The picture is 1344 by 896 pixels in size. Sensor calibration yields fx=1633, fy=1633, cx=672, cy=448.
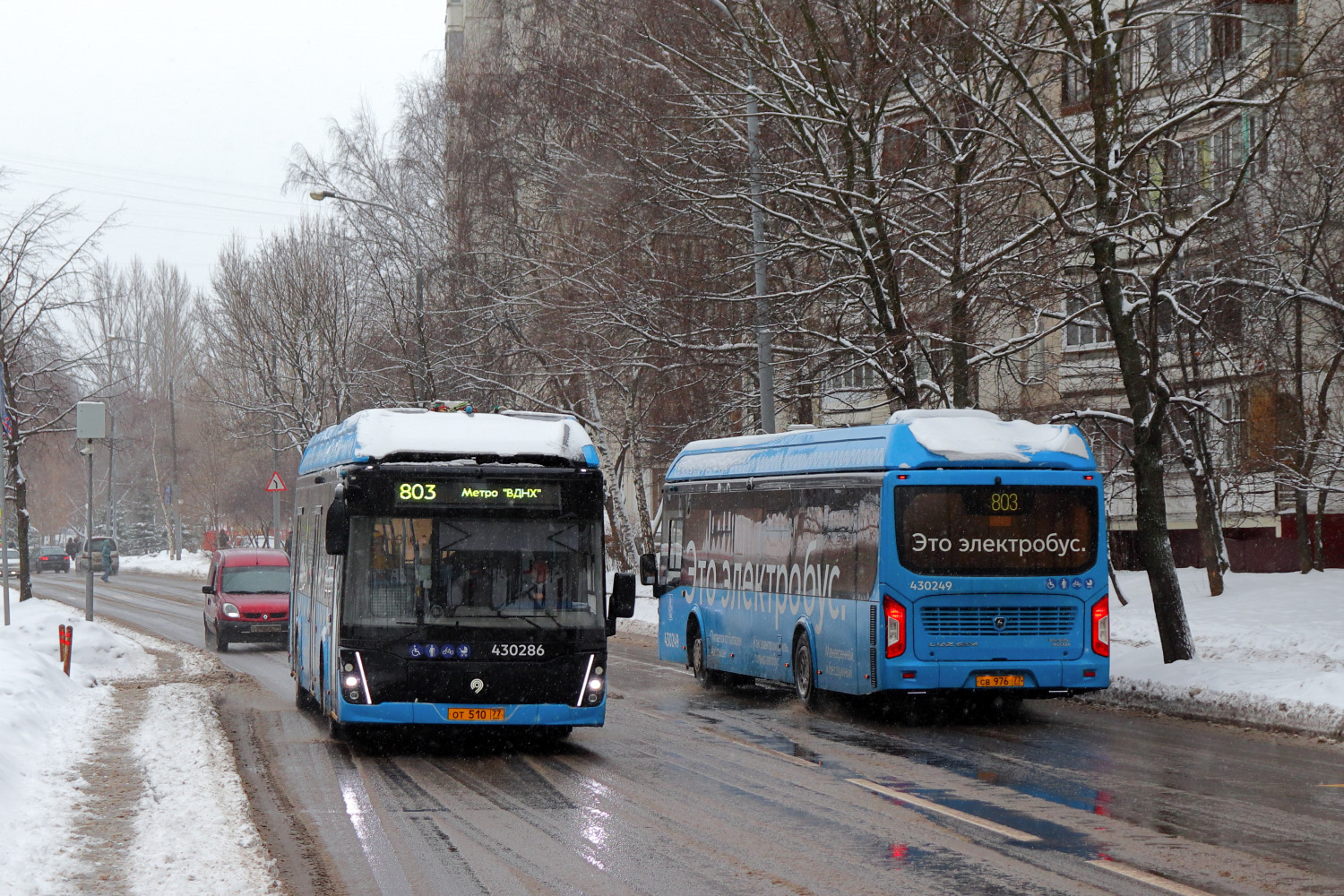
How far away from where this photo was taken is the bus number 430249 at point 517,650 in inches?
537

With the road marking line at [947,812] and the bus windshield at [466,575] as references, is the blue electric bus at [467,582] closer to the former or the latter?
the bus windshield at [466,575]

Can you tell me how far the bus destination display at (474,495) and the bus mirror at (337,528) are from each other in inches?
19.9

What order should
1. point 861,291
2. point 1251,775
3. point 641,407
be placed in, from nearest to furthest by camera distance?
point 1251,775
point 861,291
point 641,407

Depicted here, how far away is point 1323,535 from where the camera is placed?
33094 mm

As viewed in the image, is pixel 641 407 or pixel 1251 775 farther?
pixel 641 407

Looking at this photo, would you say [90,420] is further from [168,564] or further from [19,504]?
[168,564]

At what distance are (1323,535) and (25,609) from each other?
24.9m

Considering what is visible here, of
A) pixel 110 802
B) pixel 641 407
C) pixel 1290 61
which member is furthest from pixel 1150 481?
pixel 641 407

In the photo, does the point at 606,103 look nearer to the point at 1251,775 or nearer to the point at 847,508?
the point at 847,508

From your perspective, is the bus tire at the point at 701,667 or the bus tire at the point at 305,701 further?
the bus tire at the point at 701,667

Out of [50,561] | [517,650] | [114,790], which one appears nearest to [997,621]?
[517,650]

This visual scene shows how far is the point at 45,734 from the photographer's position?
13.5m

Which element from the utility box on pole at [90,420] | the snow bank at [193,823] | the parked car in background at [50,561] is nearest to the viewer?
the snow bank at [193,823]

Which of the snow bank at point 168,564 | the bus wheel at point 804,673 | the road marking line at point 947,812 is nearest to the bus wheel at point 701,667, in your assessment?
the bus wheel at point 804,673
